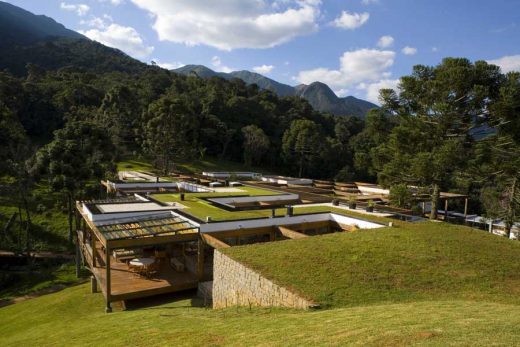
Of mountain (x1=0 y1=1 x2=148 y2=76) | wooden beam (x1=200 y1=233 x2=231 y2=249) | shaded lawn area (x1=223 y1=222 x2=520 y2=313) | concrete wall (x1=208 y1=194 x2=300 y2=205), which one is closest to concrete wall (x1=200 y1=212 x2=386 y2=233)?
wooden beam (x1=200 y1=233 x2=231 y2=249)

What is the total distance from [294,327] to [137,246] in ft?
24.4

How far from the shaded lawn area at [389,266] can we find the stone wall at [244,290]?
8.0 inches

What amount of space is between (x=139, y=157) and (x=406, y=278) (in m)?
42.4

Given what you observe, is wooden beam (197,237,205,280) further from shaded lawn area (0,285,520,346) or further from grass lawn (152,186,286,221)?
grass lawn (152,186,286,221)

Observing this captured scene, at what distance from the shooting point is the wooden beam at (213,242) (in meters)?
11.4

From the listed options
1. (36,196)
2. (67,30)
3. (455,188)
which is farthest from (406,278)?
(67,30)

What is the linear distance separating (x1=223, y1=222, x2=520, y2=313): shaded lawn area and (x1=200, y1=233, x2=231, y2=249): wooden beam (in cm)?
103

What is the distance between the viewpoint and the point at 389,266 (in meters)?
9.50

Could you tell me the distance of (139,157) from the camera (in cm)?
4631

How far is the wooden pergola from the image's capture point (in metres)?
11.7

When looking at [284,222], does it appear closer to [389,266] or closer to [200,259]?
[200,259]

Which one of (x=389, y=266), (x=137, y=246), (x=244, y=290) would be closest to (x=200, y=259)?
(x=137, y=246)

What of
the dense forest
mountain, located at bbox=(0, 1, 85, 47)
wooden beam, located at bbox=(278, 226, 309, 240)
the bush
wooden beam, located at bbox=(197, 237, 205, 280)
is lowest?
wooden beam, located at bbox=(197, 237, 205, 280)

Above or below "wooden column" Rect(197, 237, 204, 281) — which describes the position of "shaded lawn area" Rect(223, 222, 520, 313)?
above
